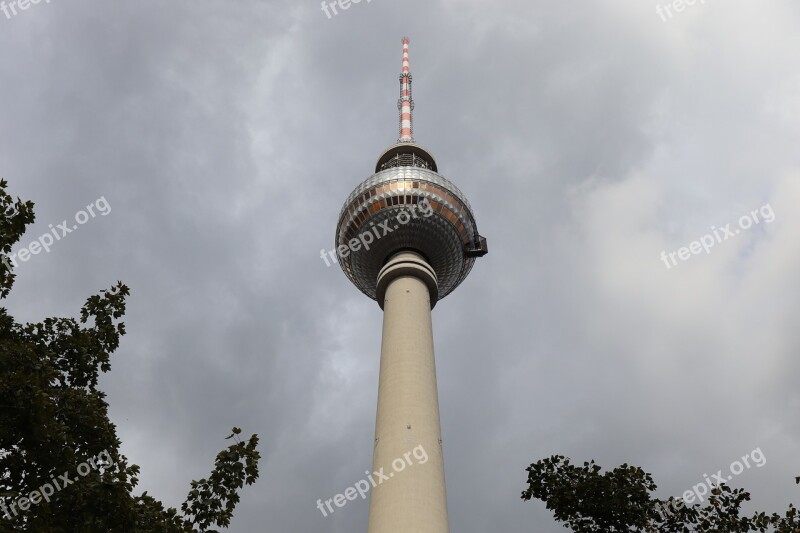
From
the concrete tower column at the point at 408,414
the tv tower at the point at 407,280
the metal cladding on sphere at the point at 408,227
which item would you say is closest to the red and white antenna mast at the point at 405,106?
the tv tower at the point at 407,280

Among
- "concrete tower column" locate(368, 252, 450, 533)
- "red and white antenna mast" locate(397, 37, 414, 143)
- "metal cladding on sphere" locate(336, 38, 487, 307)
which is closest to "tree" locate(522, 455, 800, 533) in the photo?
"concrete tower column" locate(368, 252, 450, 533)

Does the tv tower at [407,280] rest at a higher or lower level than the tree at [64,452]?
higher

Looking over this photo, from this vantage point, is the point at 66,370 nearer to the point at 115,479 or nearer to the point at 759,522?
the point at 115,479

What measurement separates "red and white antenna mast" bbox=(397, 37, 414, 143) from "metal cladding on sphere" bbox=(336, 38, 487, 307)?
9.03 m

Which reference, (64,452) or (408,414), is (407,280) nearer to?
(408,414)

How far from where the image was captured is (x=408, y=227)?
56.5m

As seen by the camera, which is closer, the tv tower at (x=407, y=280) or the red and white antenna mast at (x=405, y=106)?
the tv tower at (x=407, y=280)

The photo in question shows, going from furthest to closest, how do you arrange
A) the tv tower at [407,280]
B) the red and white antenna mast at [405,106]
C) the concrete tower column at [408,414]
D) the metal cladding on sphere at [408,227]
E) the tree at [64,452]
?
the red and white antenna mast at [405,106]
the metal cladding on sphere at [408,227]
the tv tower at [407,280]
the concrete tower column at [408,414]
the tree at [64,452]

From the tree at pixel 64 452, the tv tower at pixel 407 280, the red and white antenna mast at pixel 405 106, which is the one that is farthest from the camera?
the red and white antenna mast at pixel 405 106

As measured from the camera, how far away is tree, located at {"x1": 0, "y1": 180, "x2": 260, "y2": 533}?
57.5 ft

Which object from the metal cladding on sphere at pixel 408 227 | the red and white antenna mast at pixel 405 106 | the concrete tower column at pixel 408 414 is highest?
the red and white antenna mast at pixel 405 106

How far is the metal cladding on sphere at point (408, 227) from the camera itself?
5688 cm

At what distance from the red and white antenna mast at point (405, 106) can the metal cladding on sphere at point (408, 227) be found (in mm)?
9031

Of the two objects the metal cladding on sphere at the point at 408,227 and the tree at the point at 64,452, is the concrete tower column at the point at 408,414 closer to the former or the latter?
the metal cladding on sphere at the point at 408,227
